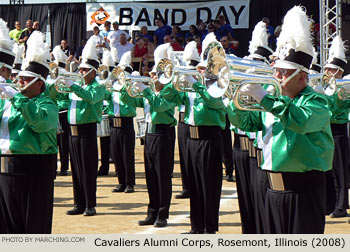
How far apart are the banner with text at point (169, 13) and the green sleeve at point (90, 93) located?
12.2 meters

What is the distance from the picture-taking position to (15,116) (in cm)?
640

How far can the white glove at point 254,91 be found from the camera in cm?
518

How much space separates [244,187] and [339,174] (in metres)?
2.42

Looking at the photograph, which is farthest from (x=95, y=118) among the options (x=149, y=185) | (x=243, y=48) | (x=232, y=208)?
(x=243, y=48)

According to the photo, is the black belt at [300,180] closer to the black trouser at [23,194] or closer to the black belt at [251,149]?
the black trouser at [23,194]

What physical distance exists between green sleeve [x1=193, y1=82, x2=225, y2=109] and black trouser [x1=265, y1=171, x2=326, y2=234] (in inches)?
116

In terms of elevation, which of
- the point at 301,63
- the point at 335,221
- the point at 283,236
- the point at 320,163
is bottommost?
the point at 335,221

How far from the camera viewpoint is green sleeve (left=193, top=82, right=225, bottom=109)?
27.1ft

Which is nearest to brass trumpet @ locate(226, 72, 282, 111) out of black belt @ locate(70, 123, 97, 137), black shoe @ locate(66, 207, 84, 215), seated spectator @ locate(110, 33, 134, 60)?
black belt @ locate(70, 123, 97, 137)

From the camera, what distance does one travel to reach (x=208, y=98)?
8375 mm

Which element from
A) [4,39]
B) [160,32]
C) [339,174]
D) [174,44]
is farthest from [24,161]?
[160,32]

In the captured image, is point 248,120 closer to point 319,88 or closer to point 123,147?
point 319,88

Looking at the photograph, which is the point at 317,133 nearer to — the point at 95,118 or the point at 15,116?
the point at 15,116

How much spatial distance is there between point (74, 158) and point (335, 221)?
370 centimetres
